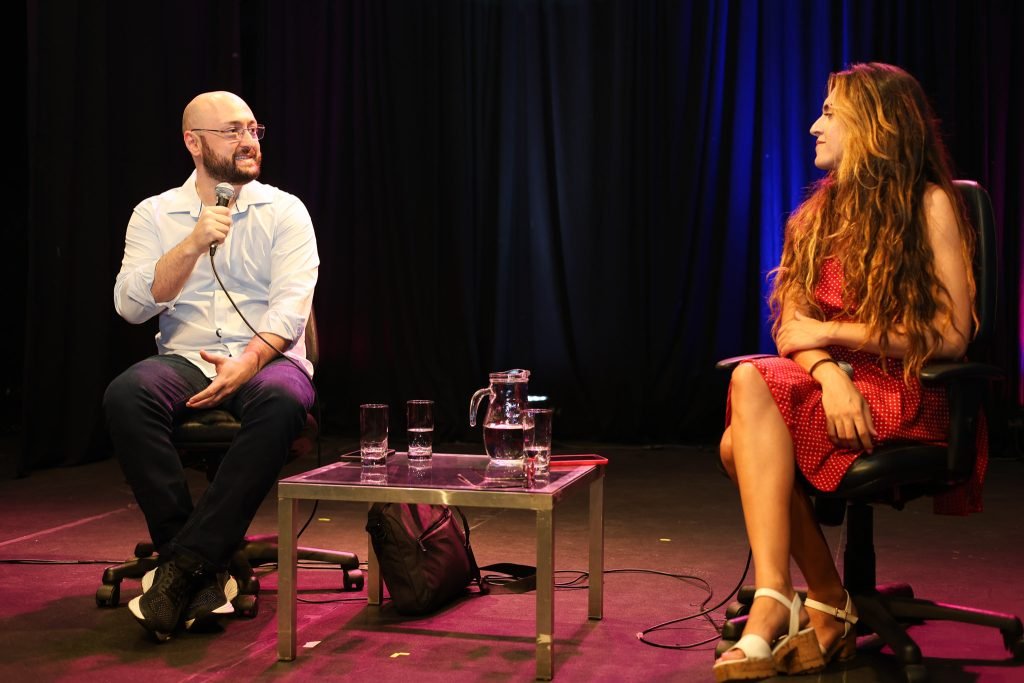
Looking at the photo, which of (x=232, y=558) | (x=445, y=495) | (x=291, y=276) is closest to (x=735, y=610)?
(x=445, y=495)

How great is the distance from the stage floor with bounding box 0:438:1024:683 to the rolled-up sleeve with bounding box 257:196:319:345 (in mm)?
681

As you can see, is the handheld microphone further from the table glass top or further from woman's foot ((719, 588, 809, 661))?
woman's foot ((719, 588, 809, 661))

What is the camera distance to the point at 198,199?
122 inches

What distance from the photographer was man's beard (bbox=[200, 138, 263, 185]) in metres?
3.09

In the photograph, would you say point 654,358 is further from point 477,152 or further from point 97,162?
point 97,162

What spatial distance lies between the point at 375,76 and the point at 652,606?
4043mm

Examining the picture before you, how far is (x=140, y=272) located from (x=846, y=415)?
6.01 feet

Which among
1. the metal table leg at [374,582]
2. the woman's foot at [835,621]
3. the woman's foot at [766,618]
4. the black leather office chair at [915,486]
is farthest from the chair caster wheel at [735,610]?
the metal table leg at [374,582]

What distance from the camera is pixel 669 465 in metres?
5.15

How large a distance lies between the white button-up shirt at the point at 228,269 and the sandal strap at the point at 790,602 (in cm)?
138

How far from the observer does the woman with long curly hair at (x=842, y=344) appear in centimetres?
213

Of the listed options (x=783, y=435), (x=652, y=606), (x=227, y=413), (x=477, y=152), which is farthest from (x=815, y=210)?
(x=477, y=152)

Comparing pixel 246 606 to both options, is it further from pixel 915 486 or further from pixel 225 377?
pixel 915 486

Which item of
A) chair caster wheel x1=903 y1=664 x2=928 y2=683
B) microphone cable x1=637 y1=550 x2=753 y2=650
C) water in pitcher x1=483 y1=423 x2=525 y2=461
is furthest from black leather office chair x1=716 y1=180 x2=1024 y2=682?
water in pitcher x1=483 y1=423 x2=525 y2=461
